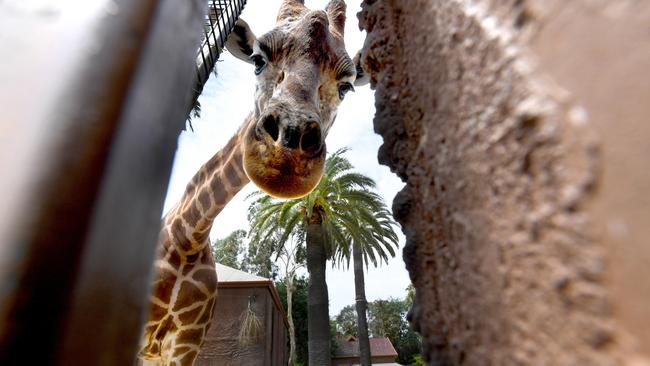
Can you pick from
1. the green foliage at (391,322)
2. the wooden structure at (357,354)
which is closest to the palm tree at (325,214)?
the wooden structure at (357,354)

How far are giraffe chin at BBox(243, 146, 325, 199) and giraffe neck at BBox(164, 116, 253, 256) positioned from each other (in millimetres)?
1184

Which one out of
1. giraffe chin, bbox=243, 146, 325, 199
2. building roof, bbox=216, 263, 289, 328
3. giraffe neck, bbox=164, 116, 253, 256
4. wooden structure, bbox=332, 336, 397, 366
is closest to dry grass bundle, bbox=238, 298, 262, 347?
building roof, bbox=216, 263, 289, 328

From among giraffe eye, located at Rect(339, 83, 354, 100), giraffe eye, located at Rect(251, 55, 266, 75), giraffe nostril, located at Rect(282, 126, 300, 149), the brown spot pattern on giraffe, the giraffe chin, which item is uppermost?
giraffe eye, located at Rect(251, 55, 266, 75)

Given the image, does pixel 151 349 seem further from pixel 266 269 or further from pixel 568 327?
pixel 266 269

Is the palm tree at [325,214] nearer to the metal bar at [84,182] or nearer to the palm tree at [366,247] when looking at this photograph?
the palm tree at [366,247]

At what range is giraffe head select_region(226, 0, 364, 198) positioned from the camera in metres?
2.38

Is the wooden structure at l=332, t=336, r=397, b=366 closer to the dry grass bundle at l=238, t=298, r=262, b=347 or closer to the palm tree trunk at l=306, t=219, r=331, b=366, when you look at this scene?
the palm tree trunk at l=306, t=219, r=331, b=366

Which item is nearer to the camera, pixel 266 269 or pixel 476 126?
pixel 476 126

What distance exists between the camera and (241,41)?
169 inches

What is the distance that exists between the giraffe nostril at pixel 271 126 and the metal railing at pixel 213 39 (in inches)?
65.7

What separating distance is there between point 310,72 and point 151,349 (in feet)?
9.12

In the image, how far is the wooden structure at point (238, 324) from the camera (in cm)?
1048

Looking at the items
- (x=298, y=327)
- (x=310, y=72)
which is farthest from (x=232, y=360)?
(x=298, y=327)

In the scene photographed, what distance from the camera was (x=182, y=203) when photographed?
4.13 meters
